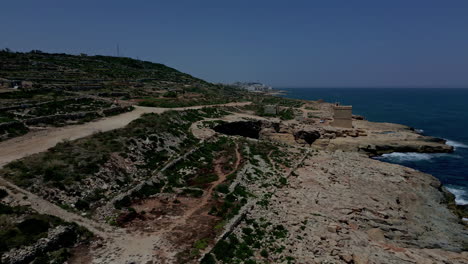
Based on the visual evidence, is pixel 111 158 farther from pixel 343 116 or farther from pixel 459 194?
pixel 343 116

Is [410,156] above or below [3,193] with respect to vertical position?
below

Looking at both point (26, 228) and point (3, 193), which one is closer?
point (26, 228)

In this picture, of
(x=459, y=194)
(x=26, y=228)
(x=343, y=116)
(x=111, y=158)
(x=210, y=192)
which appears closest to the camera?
(x=26, y=228)

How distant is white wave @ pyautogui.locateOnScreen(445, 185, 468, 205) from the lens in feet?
96.1

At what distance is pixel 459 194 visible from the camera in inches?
1236

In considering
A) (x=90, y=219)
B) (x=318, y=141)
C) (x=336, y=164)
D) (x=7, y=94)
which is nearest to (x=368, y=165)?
(x=336, y=164)

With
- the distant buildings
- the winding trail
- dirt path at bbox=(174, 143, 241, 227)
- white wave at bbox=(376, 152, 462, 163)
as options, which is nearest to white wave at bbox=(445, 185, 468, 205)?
white wave at bbox=(376, 152, 462, 163)

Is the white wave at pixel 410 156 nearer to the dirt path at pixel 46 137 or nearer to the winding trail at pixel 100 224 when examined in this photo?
the winding trail at pixel 100 224

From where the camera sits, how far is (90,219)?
50.2ft

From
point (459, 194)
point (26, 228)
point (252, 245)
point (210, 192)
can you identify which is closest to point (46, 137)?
point (26, 228)

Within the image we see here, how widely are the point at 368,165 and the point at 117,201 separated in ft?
101

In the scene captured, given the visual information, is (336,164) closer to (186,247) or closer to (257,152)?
(257,152)

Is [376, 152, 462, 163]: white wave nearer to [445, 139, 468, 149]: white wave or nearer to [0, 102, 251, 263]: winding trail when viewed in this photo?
[445, 139, 468, 149]: white wave

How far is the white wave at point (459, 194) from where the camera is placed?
29.3 metres
